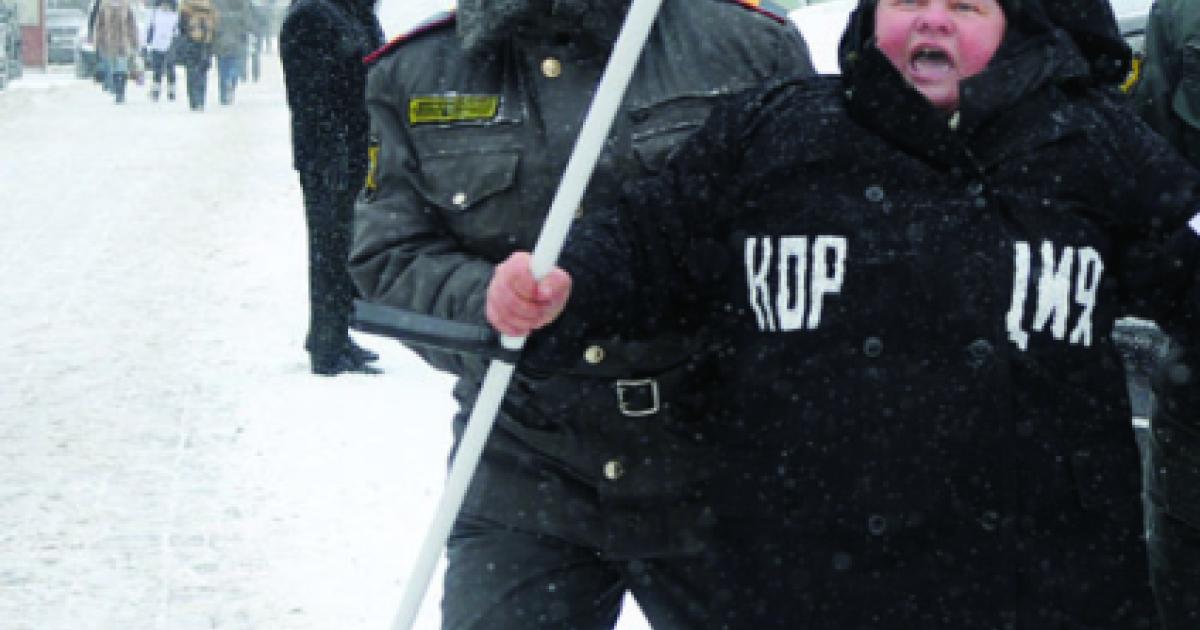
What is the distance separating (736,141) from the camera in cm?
256

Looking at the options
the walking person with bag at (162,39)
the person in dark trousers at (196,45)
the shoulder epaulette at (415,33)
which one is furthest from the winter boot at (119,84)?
the shoulder epaulette at (415,33)

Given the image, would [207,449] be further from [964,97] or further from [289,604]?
[964,97]

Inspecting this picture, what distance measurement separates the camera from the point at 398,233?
2.77 m

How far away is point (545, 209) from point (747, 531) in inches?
22.1

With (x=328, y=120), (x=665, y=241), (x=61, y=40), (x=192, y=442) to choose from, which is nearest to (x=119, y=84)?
(x=61, y=40)

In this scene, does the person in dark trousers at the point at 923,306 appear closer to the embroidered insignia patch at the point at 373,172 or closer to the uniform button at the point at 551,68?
the uniform button at the point at 551,68

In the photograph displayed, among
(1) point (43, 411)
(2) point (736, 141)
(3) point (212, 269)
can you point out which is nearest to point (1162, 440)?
(2) point (736, 141)

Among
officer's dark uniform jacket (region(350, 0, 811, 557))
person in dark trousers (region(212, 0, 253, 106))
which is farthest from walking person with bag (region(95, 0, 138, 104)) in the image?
officer's dark uniform jacket (region(350, 0, 811, 557))

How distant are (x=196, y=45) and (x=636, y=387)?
2236 cm

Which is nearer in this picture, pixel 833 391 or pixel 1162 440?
pixel 833 391

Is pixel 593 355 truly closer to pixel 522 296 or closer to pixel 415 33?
pixel 522 296

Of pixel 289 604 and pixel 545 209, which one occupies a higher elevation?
pixel 545 209

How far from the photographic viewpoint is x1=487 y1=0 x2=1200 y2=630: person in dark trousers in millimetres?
2424

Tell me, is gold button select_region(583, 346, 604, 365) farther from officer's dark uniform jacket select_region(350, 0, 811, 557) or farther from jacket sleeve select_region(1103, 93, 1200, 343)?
jacket sleeve select_region(1103, 93, 1200, 343)
